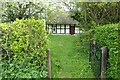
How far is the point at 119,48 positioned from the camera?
1877mm

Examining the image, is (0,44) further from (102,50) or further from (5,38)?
(102,50)

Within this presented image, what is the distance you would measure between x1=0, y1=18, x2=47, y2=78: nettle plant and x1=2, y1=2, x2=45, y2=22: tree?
4.3 inches

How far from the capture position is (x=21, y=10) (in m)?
2.26

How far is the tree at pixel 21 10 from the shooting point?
210 centimetres

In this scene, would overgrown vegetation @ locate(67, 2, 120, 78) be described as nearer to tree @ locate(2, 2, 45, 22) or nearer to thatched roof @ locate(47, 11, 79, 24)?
thatched roof @ locate(47, 11, 79, 24)

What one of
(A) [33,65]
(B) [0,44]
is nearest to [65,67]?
(A) [33,65]

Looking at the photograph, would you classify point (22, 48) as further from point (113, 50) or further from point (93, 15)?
point (93, 15)

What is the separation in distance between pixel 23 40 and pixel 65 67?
55 centimetres

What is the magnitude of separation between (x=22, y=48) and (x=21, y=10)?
1.30ft

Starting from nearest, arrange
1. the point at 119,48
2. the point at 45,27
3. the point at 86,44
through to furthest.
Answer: the point at 119,48 → the point at 45,27 → the point at 86,44

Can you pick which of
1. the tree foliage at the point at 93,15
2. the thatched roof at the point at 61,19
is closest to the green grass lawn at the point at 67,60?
the thatched roof at the point at 61,19

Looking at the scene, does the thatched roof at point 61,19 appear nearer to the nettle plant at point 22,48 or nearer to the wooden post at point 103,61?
the nettle plant at point 22,48

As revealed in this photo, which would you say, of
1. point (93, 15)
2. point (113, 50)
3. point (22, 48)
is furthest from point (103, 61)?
point (93, 15)

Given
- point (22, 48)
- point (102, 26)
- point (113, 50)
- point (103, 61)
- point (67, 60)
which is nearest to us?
point (113, 50)
